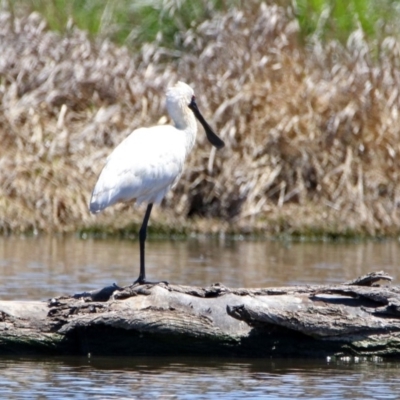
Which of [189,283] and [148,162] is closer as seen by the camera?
[148,162]

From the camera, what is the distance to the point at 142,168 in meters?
10.3

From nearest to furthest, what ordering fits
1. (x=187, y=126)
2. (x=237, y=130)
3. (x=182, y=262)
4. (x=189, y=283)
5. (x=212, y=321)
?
(x=212, y=321) → (x=187, y=126) → (x=189, y=283) → (x=182, y=262) → (x=237, y=130)

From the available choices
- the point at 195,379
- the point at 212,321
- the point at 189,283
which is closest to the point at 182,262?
the point at 189,283

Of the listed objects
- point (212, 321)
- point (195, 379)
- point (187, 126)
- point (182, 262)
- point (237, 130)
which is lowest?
point (195, 379)

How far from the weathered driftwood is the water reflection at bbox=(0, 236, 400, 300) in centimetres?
298

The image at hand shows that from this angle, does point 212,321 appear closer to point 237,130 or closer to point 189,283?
point 189,283

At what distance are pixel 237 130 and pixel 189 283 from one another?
6204 mm

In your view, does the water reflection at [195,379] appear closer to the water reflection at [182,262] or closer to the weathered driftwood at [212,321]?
the weathered driftwood at [212,321]

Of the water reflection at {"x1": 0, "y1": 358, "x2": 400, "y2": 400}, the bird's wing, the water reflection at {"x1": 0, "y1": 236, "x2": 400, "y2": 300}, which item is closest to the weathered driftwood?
the water reflection at {"x1": 0, "y1": 358, "x2": 400, "y2": 400}

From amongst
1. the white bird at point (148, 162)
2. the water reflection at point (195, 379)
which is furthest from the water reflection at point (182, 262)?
the water reflection at point (195, 379)

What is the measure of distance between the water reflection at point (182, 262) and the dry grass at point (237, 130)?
76cm

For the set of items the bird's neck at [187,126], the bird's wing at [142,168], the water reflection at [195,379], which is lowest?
the water reflection at [195,379]

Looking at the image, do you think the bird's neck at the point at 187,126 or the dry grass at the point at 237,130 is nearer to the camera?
the bird's neck at the point at 187,126

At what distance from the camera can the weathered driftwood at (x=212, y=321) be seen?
8484mm
